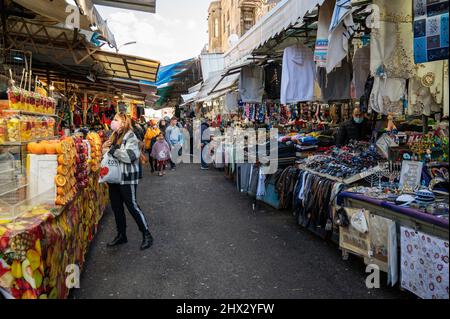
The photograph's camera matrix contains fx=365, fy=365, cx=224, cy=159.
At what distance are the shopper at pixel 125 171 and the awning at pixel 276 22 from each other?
101 inches

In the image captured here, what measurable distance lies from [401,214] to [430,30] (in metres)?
1.62

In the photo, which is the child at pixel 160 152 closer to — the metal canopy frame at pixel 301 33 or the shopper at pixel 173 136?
the shopper at pixel 173 136

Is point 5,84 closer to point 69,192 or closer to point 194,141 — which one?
point 69,192

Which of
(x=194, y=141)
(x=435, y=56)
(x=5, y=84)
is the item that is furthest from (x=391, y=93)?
(x=194, y=141)

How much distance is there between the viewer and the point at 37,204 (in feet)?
10.8

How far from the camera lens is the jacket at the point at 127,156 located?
15.1 ft

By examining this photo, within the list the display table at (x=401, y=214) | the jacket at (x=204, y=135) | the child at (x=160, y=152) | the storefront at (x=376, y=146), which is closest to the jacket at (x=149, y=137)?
the child at (x=160, y=152)

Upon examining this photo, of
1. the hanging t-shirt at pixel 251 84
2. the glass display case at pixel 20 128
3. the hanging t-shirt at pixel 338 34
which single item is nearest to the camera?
the glass display case at pixel 20 128

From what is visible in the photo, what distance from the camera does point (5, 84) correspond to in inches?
227

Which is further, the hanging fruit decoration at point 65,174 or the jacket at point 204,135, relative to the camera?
the jacket at point 204,135

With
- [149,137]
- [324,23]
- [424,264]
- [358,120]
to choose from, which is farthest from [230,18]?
[424,264]

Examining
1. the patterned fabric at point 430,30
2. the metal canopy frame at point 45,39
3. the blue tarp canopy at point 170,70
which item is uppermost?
the blue tarp canopy at point 170,70

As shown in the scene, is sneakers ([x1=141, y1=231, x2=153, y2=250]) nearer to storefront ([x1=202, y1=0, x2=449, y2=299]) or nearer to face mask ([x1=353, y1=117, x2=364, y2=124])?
storefront ([x1=202, y1=0, x2=449, y2=299])

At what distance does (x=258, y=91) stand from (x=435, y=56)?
543 centimetres
